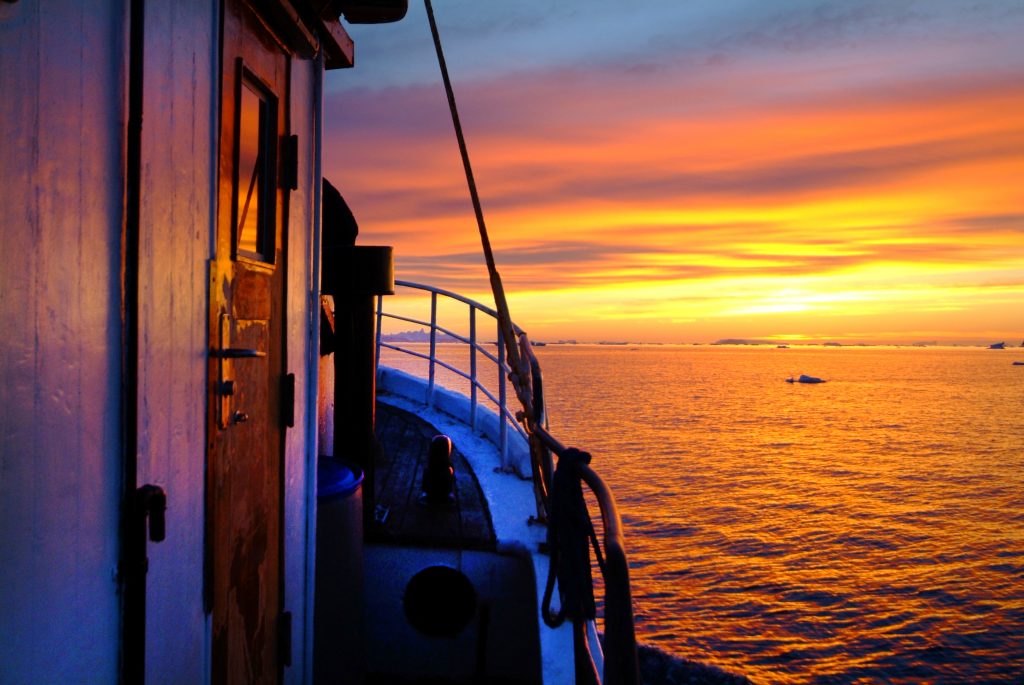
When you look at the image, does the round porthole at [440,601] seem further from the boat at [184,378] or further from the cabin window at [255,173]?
the cabin window at [255,173]

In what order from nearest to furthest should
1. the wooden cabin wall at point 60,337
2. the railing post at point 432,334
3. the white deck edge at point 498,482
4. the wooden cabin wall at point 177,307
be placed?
the wooden cabin wall at point 60,337 < the wooden cabin wall at point 177,307 < the white deck edge at point 498,482 < the railing post at point 432,334

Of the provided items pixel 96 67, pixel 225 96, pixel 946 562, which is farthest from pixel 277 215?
pixel 946 562

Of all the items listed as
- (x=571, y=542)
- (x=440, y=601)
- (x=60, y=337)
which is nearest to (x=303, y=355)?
A: (x=571, y=542)

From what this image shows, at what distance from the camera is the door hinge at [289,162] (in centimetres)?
317

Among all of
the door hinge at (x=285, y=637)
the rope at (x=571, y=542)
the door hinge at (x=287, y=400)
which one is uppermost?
the door hinge at (x=287, y=400)

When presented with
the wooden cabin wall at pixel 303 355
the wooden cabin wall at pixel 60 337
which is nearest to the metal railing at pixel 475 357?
the wooden cabin wall at pixel 303 355

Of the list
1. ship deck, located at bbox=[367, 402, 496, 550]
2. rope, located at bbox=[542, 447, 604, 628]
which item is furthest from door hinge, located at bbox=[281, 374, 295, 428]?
ship deck, located at bbox=[367, 402, 496, 550]

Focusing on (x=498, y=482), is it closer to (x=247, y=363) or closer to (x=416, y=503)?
(x=416, y=503)

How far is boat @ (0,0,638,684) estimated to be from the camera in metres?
1.42

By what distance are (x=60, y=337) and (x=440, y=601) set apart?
398 cm

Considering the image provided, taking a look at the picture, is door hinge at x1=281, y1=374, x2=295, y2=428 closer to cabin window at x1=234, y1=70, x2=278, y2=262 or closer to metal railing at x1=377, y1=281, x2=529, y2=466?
cabin window at x1=234, y1=70, x2=278, y2=262

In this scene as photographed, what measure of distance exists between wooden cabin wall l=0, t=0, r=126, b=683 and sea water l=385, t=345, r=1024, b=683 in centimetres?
998

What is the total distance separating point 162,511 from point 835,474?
28.6 meters

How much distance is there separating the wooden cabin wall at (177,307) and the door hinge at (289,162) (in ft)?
2.44
